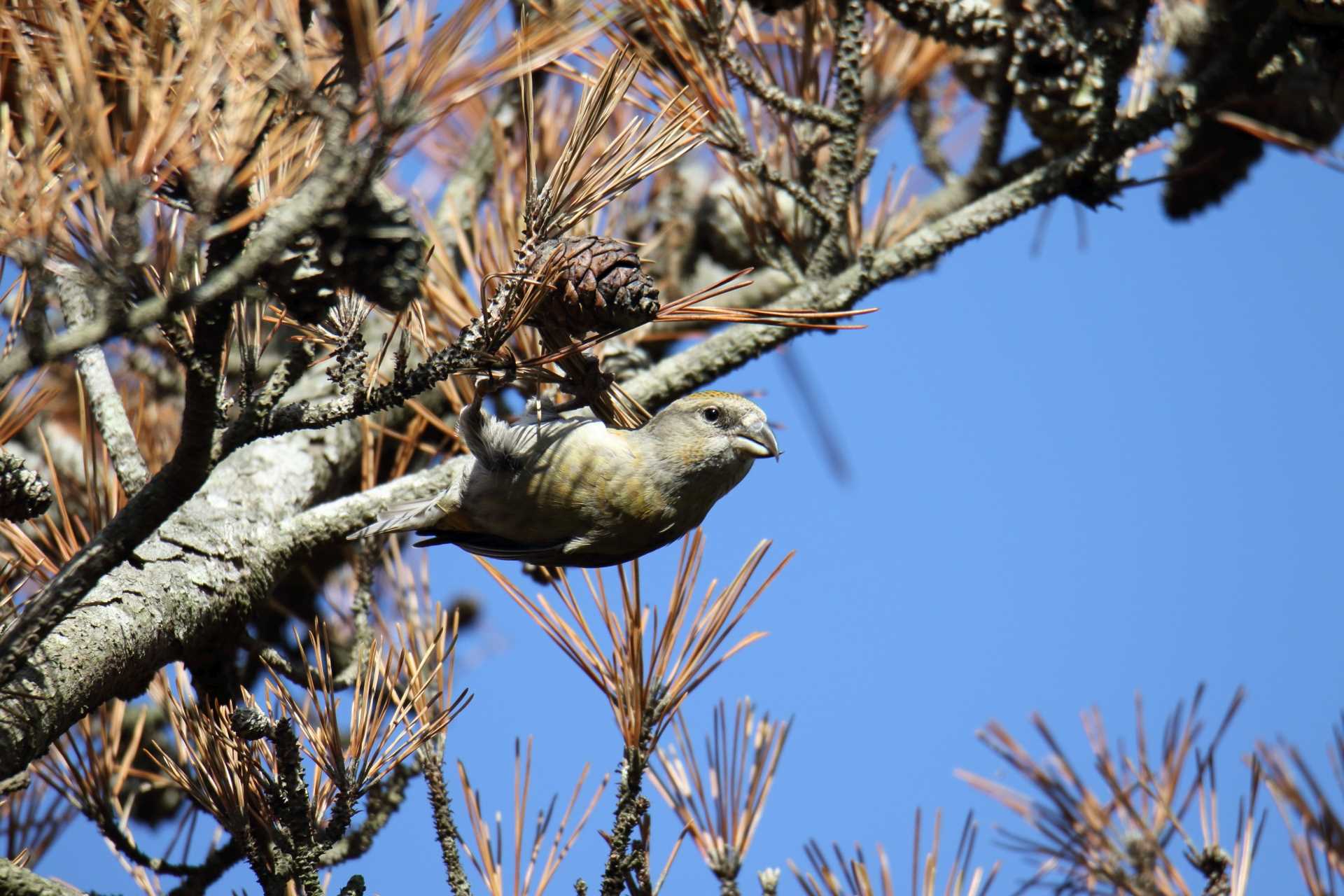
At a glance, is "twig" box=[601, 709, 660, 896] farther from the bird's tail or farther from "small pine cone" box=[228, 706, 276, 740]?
the bird's tail

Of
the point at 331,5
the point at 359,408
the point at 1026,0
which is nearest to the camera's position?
the point at 331,5

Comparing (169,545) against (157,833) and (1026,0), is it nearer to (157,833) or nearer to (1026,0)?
(157,833)

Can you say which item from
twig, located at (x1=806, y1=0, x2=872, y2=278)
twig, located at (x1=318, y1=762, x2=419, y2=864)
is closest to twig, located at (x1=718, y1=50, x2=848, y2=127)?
twig, located at (x1=806, y1=0, x2=872, y2=278)

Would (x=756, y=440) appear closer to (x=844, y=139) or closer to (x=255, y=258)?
(x=844, y=139)

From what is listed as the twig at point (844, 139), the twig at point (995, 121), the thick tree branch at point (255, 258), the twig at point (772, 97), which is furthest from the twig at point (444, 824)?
the twig at point (995, 121)

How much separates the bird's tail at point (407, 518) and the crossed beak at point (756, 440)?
72 cm

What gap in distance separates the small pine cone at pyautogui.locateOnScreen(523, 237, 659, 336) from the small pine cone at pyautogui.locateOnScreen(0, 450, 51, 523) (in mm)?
761

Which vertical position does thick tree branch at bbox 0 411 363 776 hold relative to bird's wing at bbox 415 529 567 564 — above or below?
below

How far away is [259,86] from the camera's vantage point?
1.21 meters

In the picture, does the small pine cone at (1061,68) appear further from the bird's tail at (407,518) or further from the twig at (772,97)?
the bird's tail at (407,518)

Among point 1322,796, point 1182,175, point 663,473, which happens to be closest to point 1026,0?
point 1182,175

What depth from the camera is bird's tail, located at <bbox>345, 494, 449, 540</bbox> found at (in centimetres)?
238

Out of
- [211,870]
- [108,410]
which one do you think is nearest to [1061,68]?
[108,410]

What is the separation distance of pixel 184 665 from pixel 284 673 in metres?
0.23
